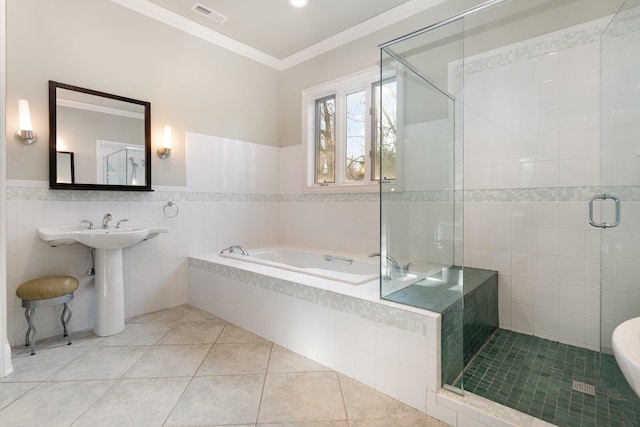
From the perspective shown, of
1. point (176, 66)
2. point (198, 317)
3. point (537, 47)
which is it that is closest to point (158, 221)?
point (198, 317)

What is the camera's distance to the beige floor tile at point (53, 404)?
4.91ft

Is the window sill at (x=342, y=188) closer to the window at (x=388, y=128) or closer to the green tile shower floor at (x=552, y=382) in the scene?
the window at (x=388, y=128)

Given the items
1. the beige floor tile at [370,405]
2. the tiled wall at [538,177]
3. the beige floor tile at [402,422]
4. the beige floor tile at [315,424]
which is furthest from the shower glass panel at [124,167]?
the tiled wall at [538,177]

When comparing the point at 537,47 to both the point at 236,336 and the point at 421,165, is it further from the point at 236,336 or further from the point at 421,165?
the point at 236,336

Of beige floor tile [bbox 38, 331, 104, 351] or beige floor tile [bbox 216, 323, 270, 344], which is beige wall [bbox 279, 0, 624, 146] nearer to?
beige floor tile [bbox 216, 323, 270, 344]

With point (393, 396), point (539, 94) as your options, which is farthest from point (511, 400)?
point (539, 94)

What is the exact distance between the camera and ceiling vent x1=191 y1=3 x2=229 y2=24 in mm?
2818

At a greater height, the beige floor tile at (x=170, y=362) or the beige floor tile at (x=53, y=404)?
the beige floor tile at (x=170, y=362)

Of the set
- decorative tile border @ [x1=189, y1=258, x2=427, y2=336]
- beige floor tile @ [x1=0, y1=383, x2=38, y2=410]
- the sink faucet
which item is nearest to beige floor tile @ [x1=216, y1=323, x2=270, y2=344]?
decorative tile border @ [x1=189, y1=258, x2=427, y2=336]

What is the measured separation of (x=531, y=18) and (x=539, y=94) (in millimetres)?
563

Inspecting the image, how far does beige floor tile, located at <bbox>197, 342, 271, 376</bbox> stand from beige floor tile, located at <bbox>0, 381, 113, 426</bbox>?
1.83 ft

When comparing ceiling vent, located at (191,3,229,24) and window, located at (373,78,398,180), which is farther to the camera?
ceiling vent, located at (191,3,229,24)

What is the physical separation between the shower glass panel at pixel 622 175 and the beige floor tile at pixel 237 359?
2.04 meters

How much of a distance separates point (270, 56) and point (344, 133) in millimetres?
1376
